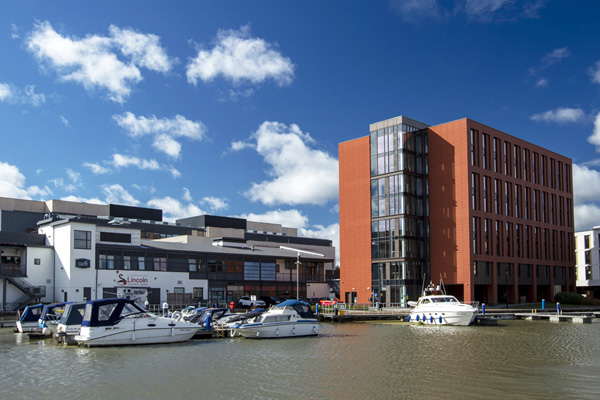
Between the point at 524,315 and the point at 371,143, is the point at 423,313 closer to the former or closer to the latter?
the point at 524,315

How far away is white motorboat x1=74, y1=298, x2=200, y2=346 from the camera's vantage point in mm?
33906

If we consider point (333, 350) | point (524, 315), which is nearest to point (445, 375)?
point (333, 350)

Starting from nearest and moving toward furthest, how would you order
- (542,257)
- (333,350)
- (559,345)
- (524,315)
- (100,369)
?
(100,369) → (333,350) → (559,345) → (524,315) → (542,257)

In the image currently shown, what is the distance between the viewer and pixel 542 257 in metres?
86.9

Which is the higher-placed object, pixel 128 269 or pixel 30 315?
pixel 128 269

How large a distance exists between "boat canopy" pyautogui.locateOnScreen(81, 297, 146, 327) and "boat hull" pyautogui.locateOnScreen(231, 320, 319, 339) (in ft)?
25.2

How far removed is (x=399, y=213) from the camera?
7575cm

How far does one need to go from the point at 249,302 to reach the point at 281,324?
3298 cm

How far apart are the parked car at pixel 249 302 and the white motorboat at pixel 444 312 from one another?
881 inches

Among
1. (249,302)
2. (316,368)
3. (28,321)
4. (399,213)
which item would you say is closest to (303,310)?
(316,368)

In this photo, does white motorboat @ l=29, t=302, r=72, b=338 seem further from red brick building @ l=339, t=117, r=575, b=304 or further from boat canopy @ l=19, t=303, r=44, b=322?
red brick building @ l=339, t=117, r=575, b=304

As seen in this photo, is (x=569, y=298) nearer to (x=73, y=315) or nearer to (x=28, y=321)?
(x=73, y=315)

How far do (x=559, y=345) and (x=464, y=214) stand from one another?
39766 mm

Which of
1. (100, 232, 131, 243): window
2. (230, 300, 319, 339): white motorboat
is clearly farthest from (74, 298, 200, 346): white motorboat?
(100, 232, 131, 243): window
